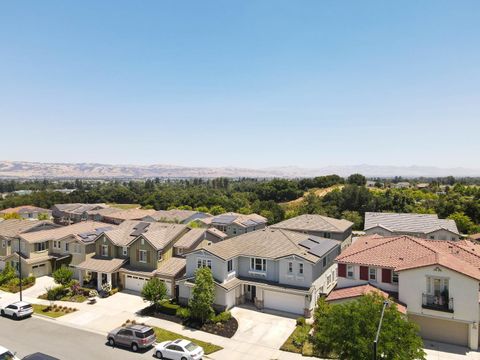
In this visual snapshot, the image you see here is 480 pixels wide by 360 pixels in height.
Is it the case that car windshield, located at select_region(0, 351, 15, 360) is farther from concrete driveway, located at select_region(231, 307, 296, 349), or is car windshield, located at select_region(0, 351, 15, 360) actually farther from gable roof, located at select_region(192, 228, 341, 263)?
gable roof, located at select_region(192, 228, 341, 263)

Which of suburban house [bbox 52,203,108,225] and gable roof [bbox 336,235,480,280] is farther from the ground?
gable roof [bbox 336,235,480,280]

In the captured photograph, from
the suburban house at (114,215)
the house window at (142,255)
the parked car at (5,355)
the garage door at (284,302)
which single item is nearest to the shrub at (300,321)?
the garage door at (284,302)

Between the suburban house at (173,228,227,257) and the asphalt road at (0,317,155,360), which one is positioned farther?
the suburban house at (173,228,227,257)

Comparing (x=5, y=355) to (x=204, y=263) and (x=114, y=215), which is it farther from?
(x=114, y=215)

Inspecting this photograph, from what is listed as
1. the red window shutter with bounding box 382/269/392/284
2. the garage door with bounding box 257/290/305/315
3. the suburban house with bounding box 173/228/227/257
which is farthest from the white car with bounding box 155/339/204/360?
the red window shutter with bounding box 382/269/392/284

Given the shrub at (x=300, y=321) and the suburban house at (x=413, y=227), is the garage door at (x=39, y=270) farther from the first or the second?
the suburban house at (x=413, y=227)
